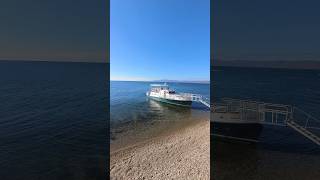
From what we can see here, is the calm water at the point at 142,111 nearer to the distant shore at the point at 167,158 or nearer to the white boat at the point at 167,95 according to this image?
the white boat at the point at 167,95

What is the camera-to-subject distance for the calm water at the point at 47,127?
5.73 meters

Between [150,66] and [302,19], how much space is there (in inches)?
435

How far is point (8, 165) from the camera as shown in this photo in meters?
5.52

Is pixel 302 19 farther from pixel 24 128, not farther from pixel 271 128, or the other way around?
pixel 24 128

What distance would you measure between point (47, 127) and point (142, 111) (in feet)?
41.9

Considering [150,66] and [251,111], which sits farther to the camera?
[150,66]

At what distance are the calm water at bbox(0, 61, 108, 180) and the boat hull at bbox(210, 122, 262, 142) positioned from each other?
3.63 metres

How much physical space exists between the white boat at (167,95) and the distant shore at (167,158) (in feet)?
9.53

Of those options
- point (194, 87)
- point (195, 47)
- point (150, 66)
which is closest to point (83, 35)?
point (195, 47)

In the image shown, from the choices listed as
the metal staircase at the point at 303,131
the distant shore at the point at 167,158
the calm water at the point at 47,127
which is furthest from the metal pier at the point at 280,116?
the calm water at the point at 47,127

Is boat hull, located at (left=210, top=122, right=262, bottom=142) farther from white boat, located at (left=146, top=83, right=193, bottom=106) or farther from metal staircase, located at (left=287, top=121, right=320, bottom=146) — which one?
white boat, located at (left=146, top=83, right=193, bottom=106)

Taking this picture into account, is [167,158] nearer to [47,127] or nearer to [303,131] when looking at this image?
[303,131]

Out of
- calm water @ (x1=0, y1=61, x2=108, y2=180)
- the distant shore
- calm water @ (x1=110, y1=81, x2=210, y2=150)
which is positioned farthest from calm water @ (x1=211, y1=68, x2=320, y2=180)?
calm water @ (x1=110, y1=81, x2=210, y2=150)

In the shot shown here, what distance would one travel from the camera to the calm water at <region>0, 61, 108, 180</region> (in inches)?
226
